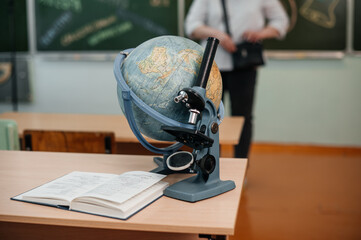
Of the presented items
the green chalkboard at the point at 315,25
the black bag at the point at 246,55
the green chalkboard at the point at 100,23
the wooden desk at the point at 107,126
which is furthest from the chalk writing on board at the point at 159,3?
the wooden desk at the point at 107,126

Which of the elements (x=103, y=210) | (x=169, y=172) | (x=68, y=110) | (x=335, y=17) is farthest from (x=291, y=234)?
(x=68, y=110)

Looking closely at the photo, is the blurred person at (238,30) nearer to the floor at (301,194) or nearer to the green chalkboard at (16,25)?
the floor at (301,194)

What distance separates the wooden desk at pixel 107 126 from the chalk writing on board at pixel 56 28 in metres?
2.04

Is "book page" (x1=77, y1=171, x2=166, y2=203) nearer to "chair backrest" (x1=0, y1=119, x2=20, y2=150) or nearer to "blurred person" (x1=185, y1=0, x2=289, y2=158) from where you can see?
"chair backrest" (x1=0, y1=119, x2=20, y2=150)

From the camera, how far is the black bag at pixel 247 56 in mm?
3352

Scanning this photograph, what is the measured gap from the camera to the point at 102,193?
49.7 inches

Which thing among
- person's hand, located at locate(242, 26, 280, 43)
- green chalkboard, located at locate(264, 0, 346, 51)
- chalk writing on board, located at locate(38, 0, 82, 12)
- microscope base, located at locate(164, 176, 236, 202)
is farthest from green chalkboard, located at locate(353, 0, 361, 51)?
microscope base, located at locate(164, 176, 236, 202)

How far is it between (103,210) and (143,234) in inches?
12.5

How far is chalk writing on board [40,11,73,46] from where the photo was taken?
5.04 metres

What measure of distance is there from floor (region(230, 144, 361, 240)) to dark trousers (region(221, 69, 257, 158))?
38cm

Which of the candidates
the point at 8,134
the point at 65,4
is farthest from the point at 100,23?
the point at 8,134

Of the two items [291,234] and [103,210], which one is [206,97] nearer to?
[103,210]

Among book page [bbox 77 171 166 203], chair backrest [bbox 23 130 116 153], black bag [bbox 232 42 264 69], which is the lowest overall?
chair backrest [bbox 23 130 116 153]

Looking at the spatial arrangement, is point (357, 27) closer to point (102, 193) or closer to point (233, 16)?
point (233, 16)
